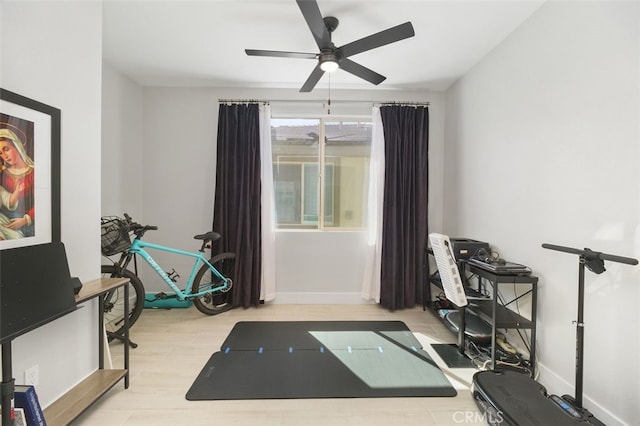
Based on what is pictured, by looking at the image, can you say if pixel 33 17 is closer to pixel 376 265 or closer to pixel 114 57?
pixel 114 57

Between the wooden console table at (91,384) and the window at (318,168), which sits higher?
the window at (318,168)

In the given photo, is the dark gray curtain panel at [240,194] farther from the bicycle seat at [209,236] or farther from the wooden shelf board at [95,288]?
the wooden shelf board at [95,288]

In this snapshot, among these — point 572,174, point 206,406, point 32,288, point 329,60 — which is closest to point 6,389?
point 32,288

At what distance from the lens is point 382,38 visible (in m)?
1.80

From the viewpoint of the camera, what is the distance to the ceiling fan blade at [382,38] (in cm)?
169

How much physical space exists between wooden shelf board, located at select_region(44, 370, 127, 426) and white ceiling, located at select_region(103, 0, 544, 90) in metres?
2.62

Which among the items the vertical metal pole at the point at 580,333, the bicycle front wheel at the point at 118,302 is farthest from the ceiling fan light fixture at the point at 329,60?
the bicycle front wheel at the point at 118,302

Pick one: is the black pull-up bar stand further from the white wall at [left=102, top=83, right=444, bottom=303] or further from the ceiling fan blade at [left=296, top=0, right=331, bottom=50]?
the white wall at [left=102, top=83, right=444, bottom=303]

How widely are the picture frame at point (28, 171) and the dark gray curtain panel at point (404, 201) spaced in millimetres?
2918

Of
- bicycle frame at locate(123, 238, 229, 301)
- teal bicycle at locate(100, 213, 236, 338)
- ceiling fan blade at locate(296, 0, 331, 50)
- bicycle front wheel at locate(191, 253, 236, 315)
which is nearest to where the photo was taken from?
ceiling fan blade at locate(296, 0, 331, 50)

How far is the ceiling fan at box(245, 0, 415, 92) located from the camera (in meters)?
1.65

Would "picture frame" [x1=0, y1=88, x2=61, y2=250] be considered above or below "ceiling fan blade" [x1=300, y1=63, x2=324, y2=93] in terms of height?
below

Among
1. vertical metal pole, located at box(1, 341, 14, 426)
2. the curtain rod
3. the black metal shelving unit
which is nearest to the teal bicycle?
vertical metal pole, located at box(1, 341, 14, 426)

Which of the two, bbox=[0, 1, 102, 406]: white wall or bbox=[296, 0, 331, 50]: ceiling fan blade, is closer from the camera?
bbox=[0, 1, 102, 406]: white wall
